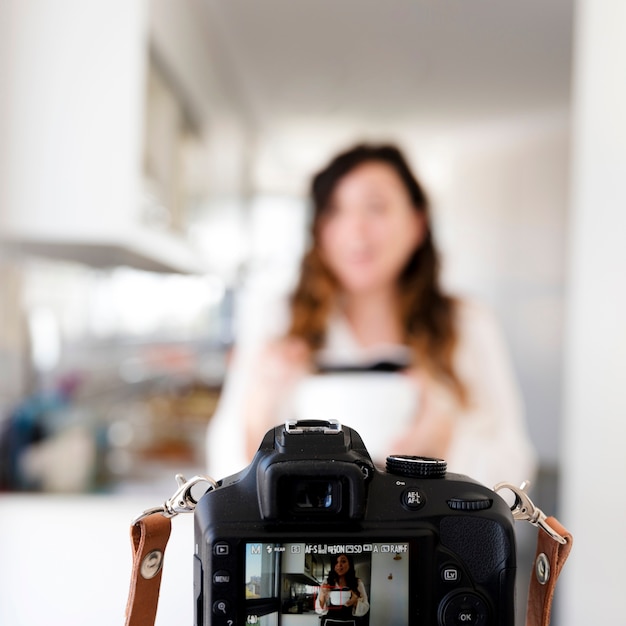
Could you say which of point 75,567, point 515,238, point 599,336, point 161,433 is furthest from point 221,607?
point 161,433

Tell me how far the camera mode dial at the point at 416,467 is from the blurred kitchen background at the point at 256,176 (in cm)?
73

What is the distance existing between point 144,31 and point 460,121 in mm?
597

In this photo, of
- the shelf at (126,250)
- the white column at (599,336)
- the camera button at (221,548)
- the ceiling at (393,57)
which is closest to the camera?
the camera button at (221,548)

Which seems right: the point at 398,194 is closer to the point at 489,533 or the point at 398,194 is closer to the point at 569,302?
the point at 569,302

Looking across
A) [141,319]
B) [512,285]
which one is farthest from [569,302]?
[141,319]

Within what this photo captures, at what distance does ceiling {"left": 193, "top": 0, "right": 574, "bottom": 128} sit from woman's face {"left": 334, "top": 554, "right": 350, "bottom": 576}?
3.53 ft

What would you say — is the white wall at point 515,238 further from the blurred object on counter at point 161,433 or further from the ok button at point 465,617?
the ok button at point 465,617

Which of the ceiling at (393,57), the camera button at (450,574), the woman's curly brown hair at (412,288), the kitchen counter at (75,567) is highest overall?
the ceiling at (393,57)

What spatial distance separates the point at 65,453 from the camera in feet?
4.88

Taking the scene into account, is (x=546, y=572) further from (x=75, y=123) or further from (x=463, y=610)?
(x=75, y=123)

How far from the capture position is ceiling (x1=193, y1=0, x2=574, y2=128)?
1305 mm

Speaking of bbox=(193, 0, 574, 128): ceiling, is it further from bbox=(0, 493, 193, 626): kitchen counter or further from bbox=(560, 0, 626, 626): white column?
bbox=(0, 493, 193, 626): kitchen counter

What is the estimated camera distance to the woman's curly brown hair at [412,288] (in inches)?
54.3

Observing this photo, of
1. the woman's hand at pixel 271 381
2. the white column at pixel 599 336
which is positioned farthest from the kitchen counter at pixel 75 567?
the white column at pixel 599 336
